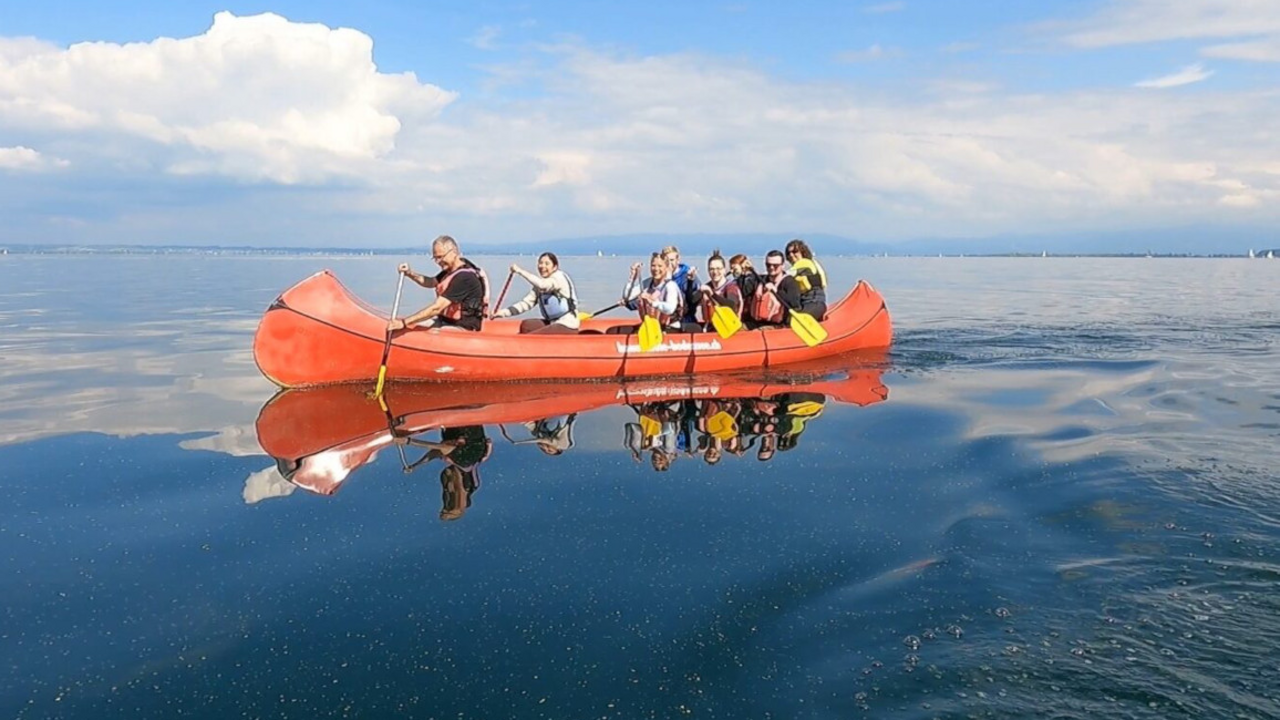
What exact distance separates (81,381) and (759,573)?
981cm

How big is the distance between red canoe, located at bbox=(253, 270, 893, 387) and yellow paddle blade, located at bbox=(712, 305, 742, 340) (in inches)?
5.0

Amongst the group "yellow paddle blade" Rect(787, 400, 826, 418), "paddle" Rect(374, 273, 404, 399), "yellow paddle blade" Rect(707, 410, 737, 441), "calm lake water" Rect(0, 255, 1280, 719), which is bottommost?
"calm lake water" Rect(0, 255, 1280, 719)

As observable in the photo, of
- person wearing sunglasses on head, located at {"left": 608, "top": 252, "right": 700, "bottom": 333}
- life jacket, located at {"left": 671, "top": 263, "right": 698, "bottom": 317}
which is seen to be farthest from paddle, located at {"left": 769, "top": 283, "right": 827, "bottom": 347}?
person wearing sunglasses on head, located at {"left": 608, "top": 252, "right": 700, "bottom": 333}

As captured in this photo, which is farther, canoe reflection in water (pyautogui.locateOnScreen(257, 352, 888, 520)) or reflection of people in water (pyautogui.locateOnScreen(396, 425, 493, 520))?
canoe reflection in water (pyautogui.locateOnScreen(257, 352, 888, 520))

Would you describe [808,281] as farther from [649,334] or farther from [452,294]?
[452,294]

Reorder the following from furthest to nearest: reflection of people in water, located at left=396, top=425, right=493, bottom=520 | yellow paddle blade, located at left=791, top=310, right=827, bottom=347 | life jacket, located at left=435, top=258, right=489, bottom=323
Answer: yellow paddle blade, located at left=791, top=310, right=827, bottom=347
life jacket, located at left=435, top=258, right=489, bottom=323
reflection of people in water, located at left=396, top=425, right=493, bottom=520

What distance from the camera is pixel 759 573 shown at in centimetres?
464

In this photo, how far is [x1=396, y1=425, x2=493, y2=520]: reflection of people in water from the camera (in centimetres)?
595

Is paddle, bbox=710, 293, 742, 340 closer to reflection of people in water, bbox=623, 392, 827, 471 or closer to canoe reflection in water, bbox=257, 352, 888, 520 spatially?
canoe reflection in water, bbox=257, 352, 888, 520

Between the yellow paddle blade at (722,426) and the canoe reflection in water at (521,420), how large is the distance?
1 centimetres

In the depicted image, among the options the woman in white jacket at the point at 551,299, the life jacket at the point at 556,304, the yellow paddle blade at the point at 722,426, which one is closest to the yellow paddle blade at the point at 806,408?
the yellow paddle blade at the point at 722,426

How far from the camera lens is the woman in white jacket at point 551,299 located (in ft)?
35.6

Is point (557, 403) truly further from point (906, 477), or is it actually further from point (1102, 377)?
point (1102, 377)

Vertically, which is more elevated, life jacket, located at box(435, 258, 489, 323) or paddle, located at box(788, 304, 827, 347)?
life jacket, located at box(435, 258, 489, 323)
